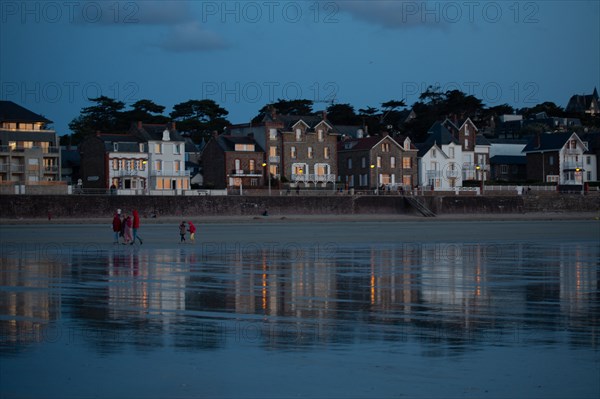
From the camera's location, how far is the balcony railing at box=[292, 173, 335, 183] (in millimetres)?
91688

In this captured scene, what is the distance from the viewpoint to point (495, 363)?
12539 mm

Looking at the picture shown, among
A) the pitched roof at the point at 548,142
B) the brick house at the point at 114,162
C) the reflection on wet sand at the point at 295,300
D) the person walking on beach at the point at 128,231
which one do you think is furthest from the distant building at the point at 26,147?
the pitched roof at the point at 548,142

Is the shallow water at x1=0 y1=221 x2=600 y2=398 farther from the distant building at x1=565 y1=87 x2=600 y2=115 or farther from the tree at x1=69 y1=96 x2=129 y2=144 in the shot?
the distant building at x1=565 y1=87 x2=600 y2=115

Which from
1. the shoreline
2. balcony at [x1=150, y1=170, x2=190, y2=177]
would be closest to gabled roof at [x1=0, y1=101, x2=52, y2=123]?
balcony at [x1=150, y1=170, x2=190, y2=177]

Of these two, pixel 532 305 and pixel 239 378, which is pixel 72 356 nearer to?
pixel 239 378

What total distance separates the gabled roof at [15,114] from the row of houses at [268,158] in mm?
99

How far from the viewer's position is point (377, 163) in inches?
3718

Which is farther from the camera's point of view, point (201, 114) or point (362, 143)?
point (201, 114)

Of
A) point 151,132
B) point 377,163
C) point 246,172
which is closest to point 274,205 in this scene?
point 246,172

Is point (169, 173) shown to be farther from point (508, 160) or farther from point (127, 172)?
point (508, 160)

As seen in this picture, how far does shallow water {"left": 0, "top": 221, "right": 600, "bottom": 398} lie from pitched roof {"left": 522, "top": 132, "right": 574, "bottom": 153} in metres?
80.0

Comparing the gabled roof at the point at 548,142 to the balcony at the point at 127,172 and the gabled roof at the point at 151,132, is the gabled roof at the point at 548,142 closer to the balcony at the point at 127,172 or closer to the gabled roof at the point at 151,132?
the gabled roof at the point at 151,132

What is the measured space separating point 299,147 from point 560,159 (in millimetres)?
33768

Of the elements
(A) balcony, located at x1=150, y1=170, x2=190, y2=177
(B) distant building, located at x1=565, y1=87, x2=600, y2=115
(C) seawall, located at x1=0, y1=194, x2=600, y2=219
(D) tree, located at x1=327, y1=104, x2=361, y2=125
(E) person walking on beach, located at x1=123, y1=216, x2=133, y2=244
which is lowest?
(E) person walking on beach, located at x1=123, y1=216, x2=133, y2=244
